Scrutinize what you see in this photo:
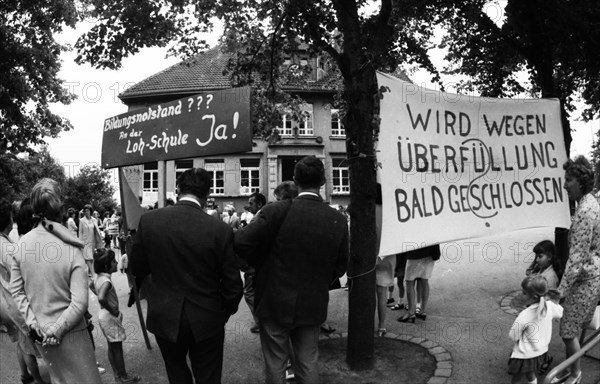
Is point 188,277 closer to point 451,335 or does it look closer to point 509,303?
point 451,335

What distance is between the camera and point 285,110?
9.02 m

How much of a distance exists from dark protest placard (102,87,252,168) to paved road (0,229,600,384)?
2234 millimetres

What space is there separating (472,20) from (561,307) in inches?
198

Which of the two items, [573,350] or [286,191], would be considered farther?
[286,191]

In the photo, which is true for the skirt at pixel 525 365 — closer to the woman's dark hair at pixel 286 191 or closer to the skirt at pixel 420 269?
the skirt at pixel 420 269

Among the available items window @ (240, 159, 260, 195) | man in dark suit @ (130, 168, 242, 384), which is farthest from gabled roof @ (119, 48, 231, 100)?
man in dark suit @ (130, 168, 242, 384)

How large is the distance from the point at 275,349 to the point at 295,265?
Result: 2.15 ft

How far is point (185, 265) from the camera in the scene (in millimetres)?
3283

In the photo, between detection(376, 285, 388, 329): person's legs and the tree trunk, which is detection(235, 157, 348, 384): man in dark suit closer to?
the tree trunk

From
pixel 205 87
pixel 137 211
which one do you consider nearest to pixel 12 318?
pixel 137 211

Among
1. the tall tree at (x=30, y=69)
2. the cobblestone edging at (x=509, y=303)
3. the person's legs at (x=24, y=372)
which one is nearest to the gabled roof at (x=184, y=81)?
the tall tree at (x=30, y=69)

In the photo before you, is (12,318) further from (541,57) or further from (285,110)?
(541,57)

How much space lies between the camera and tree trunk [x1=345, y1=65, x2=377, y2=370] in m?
4.89

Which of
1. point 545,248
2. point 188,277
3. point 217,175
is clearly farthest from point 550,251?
point 217,175
